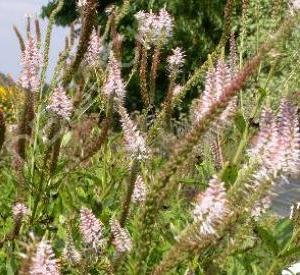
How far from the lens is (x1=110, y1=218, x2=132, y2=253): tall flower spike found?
1.88m

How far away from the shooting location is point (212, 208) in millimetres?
1366

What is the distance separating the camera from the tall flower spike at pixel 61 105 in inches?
98.5

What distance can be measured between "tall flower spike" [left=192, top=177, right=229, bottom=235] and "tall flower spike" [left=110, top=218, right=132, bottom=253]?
1.71ft

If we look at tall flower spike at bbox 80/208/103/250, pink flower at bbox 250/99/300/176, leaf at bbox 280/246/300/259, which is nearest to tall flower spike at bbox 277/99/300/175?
pink flower at bbox 250/99/300/176

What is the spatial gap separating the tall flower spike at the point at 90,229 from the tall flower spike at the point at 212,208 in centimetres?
80

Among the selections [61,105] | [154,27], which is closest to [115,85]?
[61,105]

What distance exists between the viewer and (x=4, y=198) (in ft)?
12.7

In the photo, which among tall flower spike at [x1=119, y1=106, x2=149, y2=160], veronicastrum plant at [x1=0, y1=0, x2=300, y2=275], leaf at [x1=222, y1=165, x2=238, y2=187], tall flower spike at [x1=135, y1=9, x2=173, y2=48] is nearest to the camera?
veronicastrum plant at [x1=0, y1=0, x2=300, y2=275]

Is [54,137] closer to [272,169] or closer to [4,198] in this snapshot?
[272,169]

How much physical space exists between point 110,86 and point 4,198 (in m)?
1.52

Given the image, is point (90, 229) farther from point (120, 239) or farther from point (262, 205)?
point (262, 205)

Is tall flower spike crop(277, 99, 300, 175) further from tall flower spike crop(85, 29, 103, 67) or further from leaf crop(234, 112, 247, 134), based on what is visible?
tall flower spike crop(85, 29, 103, 67)

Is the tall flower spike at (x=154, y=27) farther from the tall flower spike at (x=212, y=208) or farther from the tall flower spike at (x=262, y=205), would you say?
the tall flower spike at (x=212, y=208)

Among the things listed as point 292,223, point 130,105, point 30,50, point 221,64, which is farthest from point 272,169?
point 130,105
